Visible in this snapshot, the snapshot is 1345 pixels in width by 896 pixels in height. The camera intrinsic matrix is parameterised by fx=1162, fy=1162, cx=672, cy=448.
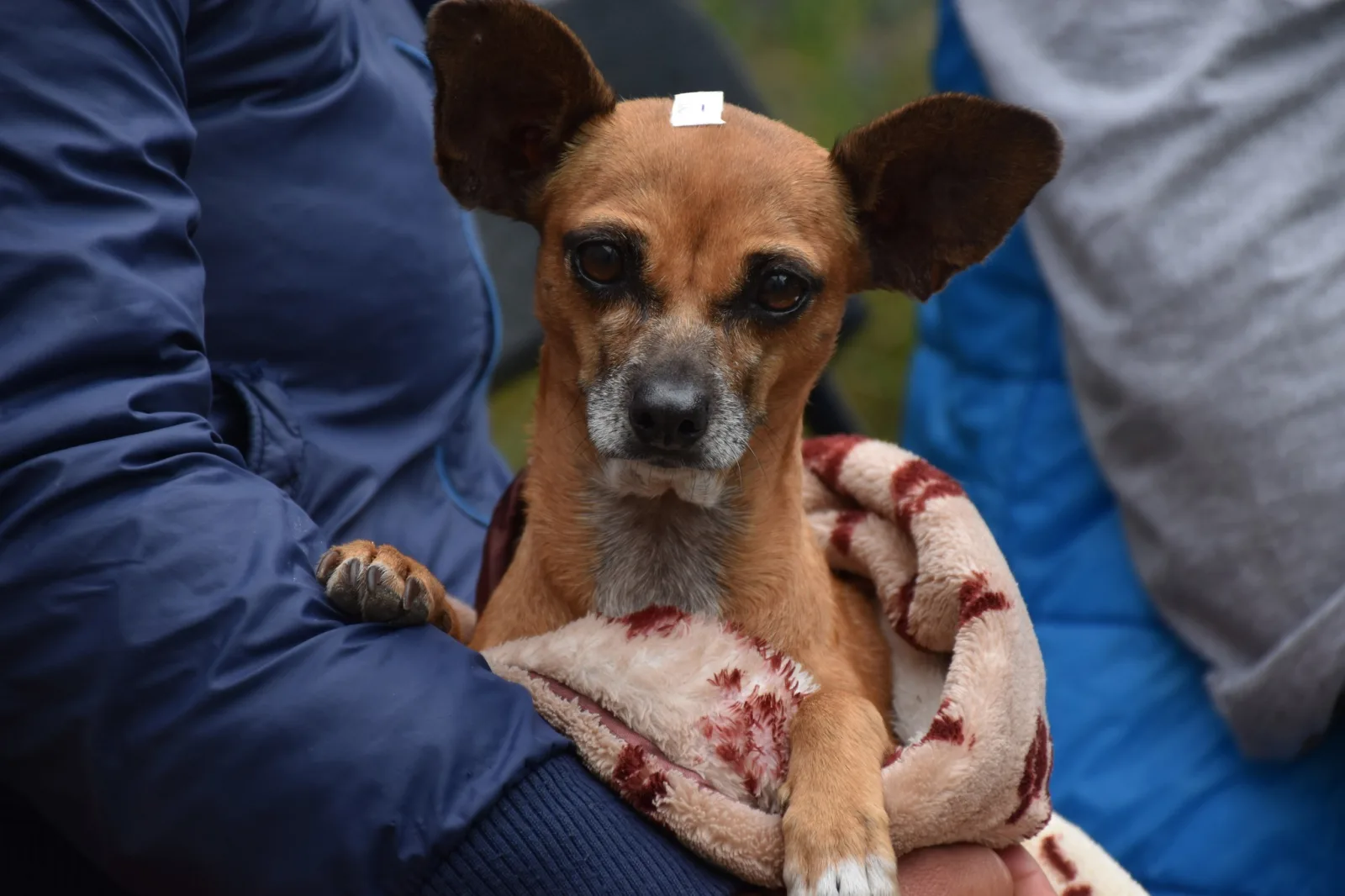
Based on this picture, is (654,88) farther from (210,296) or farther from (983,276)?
(210,296)

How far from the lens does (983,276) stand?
116 inches

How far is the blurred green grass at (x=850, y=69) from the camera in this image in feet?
16.0

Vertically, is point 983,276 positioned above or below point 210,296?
below

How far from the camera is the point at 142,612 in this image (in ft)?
3.67

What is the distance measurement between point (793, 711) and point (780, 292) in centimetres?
59

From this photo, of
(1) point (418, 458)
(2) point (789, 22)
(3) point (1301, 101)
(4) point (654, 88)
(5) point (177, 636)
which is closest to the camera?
(5) point (177, 636)

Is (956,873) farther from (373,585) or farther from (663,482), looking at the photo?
(373,585)

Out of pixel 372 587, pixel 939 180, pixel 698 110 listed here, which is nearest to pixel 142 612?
pixel 372 587

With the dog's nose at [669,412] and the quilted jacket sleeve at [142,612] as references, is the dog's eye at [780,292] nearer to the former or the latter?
the dog's nose at [669,412]

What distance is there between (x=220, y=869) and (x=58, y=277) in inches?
23.8

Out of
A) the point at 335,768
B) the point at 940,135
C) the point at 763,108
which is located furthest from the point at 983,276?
the point at 335,768

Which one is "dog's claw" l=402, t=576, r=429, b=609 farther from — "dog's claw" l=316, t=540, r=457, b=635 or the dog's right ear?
the dog's right ear

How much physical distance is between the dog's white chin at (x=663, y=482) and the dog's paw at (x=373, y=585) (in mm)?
352

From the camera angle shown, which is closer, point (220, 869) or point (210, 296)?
point (220, 869)
